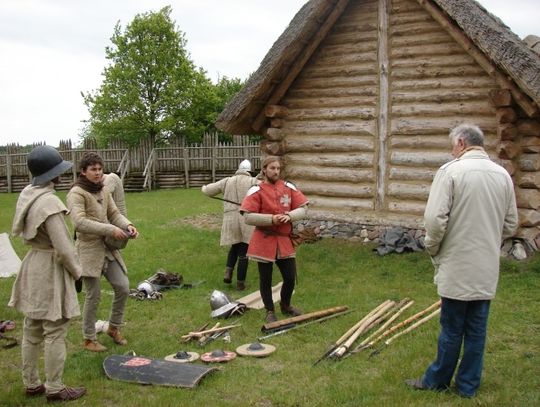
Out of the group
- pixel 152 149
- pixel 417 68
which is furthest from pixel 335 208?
pixel 152 149

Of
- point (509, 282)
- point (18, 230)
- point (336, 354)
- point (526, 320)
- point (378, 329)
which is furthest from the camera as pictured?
point (509, 282)

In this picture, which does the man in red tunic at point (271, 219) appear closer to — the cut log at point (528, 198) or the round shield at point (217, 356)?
the round shield at point (217, 356)

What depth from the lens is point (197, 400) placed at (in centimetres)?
436

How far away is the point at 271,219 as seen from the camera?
5.99 m

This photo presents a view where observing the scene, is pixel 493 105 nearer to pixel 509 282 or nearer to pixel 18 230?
pixel 509 282

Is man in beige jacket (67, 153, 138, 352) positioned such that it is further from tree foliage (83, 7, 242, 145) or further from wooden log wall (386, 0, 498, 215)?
tree foliage (83, 7, 242, 145)

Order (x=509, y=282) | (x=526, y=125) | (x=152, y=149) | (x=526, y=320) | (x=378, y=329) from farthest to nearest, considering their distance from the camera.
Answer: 1. (x=152, y=149)
2. (x=526, y=125)
3. (x=509, y=282)
4. (x=526, y=320)
5. (x=378, y=329)

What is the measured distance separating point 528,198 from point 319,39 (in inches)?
186

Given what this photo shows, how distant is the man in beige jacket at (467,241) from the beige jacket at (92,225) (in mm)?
2933

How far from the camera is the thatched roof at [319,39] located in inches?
317

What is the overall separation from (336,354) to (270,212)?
5.58ft

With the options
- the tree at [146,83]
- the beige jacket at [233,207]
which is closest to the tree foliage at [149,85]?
the tree at [146,83]

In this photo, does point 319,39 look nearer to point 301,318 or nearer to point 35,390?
point 301,318

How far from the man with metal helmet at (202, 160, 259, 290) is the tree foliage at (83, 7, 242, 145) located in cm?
2310
